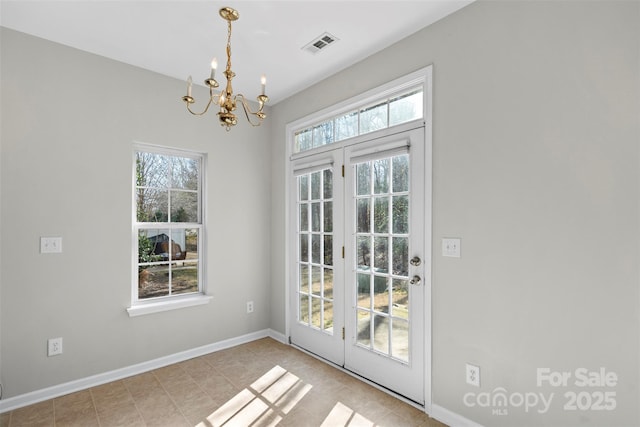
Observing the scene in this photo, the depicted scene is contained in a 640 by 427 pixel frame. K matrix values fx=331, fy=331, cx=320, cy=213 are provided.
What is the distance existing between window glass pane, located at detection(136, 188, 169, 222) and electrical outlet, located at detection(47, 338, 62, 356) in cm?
112

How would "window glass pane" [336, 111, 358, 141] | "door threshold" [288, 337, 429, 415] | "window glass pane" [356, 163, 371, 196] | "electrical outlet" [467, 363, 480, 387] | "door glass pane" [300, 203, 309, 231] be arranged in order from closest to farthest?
"electrical outlet" [467, 363, 480, 387], "door threshold" [288, 337, 429, 415], "window glass pane" [356, 163, 371, 196], "window glass pane" [336, 111, 358, 141], "door glass pane" [300, 203, 309, 231]

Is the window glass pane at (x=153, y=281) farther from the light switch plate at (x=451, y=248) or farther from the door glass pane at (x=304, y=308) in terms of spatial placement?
the light switch plate at (x=451, y=248)

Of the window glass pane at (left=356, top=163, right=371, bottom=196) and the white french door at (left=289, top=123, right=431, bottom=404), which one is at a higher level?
the window glass pane at (left=356, top=163, right=371, bottom=196)

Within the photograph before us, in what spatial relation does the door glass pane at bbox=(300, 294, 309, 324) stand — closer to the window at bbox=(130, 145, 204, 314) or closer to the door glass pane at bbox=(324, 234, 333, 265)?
the door glass pane at bbox=(324, 234, 333, 265)

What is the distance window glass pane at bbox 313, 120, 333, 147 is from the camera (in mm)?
3215

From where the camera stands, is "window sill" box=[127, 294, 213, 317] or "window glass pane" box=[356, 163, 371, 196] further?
"window sill" box=[127, 294, 213, 317]

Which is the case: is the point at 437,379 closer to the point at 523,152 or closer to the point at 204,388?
the point at 523,152

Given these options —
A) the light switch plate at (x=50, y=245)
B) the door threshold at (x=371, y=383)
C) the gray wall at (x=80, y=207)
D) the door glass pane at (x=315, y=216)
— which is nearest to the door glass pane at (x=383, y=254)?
the door threshold at (x=371, y=383)

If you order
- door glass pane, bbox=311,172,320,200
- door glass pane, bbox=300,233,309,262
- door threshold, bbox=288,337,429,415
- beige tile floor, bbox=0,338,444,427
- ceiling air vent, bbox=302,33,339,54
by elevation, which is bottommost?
beige tile floor, bbox=0,338,444,427

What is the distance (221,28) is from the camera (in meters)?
2.41

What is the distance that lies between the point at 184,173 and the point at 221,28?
4.94 ft

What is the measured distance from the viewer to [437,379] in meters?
2.28

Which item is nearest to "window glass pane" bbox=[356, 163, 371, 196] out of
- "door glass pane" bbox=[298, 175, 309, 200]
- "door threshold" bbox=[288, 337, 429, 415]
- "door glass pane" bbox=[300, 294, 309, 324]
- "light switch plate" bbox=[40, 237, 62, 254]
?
"door glass pane" bbox=[298, 175, 309, 200]

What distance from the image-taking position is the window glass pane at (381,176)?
2.63 meters
